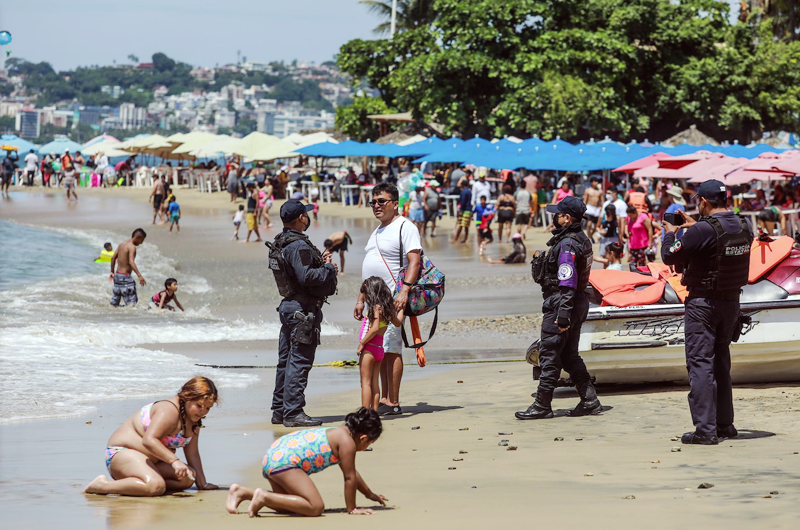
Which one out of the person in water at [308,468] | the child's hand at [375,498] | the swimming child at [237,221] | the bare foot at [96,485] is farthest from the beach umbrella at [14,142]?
the child's hand at [375,498]

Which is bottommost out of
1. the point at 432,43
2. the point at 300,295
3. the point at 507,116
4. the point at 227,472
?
the point at 227,472

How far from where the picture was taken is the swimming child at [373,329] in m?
7.62

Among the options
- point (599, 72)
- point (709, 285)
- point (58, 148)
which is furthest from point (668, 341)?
point (58, 148)

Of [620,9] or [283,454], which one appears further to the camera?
[620,9]

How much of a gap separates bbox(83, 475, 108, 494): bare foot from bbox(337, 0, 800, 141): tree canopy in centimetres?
3338

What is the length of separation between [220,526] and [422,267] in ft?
10.8

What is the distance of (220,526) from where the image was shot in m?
5.02

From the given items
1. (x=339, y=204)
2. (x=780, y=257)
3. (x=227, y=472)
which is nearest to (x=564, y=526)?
(x=227, y=472)

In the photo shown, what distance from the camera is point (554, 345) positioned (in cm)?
756

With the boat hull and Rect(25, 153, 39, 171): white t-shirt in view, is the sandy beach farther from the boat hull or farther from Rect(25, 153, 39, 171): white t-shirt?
Rect(25, 153, 39, 171): white t-shirt

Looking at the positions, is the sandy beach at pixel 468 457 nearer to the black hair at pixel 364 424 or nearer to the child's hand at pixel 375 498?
the child's hand at pixel 375 498

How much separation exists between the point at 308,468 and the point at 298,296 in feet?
7.75

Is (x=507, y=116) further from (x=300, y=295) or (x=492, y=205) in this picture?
(x=300, y=295)

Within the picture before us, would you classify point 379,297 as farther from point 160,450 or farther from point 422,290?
point 160,450
